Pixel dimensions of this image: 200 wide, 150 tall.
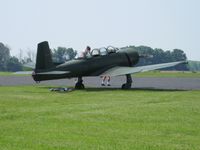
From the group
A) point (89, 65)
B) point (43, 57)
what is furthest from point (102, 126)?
point (89, 65)

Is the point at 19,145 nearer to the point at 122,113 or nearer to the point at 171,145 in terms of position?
the point at 171,145

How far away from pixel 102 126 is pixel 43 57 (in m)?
13.8

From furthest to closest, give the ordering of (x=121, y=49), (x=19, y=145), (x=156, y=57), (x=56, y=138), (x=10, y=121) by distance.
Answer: (x=156, y=57) < (x=121, y=49) < (x=10, y=121) < (x=56, y=138) < (x=19, y=145)

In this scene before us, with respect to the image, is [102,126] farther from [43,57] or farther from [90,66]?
[90,66]

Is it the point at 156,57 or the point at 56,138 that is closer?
the point at 56,138

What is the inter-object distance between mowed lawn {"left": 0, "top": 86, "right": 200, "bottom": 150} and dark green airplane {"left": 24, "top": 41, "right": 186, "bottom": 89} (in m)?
8.92

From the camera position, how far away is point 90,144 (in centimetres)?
817

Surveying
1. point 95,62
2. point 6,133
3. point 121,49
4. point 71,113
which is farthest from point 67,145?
point 121,49

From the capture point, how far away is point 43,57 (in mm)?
23641

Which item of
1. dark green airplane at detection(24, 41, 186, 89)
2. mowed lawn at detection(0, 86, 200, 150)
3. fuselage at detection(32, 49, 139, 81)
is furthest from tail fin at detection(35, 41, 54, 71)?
mowed lawn at detection(0, 86, 200, 150)

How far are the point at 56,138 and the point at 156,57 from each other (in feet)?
543

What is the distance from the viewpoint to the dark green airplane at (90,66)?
2358 cm

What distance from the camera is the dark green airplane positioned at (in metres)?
23.6

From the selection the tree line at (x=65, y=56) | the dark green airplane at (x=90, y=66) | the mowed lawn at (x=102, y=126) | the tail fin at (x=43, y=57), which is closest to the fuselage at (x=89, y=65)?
the dark green airplane at (x=90, y=66)
